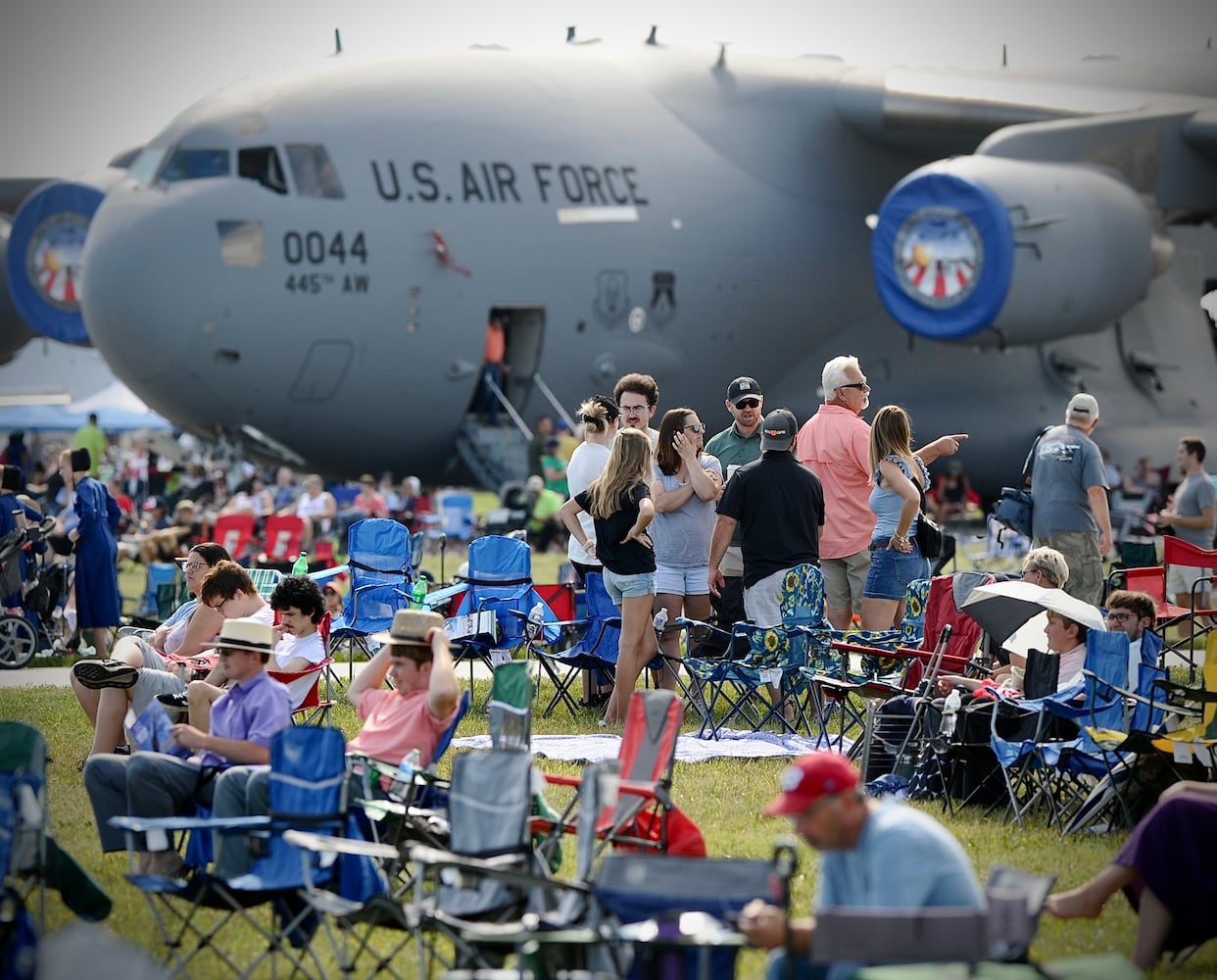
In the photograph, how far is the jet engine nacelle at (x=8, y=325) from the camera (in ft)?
84.4

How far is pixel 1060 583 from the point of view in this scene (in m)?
9.14

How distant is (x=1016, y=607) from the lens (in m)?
8.93

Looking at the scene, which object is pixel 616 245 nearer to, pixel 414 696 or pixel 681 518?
pixel 681 518

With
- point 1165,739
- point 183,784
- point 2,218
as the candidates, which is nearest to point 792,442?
point 1165,739

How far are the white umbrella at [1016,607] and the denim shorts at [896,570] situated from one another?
927 mm

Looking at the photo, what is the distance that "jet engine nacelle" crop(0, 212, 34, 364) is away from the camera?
25719 mm

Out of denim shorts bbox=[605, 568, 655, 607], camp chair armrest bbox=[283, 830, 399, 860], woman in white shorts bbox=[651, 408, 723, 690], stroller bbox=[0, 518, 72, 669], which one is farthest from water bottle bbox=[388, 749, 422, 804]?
stroller bbox=[0, 518, 72, 669]

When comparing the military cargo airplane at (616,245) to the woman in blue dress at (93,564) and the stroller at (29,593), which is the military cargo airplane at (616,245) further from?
the woman in blue dress at (93,564)

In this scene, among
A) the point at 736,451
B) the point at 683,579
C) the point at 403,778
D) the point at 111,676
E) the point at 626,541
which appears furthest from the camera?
the point at 736,451

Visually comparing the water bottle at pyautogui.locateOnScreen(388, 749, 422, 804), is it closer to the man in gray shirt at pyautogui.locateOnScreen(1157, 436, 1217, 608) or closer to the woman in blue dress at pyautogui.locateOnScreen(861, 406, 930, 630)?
the woman in blue dress at pyautogui.locateOnScreen(861, 406, 930, 630)

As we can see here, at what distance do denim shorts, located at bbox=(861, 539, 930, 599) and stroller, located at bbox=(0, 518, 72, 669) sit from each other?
6.25m

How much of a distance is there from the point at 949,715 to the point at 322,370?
446 inches

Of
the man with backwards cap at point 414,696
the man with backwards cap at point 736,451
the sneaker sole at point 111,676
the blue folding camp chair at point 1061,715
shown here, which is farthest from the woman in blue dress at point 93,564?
the blue folding camp chair at point 1061,715

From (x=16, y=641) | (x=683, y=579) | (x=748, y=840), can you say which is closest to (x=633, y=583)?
(x=683, y=579)
